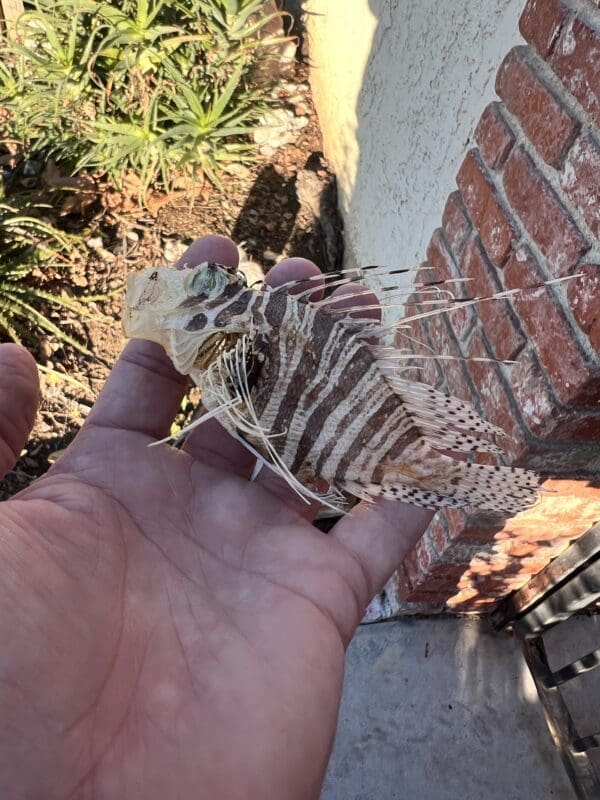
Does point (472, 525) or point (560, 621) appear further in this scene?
point (560, 621)

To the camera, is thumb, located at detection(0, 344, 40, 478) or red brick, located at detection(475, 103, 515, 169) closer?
thumb, located at detection(0, 344, 40, 478)

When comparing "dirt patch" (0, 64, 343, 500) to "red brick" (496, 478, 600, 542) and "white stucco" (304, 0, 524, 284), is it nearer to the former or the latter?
"white stucco" (304, 0, 524, 284)

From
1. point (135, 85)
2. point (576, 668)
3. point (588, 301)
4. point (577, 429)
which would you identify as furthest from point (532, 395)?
point (135, 85)

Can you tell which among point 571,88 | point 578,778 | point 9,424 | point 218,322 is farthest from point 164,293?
point 578,778

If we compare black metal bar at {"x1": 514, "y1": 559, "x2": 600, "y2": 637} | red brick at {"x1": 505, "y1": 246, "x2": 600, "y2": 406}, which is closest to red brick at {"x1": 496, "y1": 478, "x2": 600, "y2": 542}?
black metal bar at {"x1": 514, "y1": 559, "x2": 600, "y2": 637}

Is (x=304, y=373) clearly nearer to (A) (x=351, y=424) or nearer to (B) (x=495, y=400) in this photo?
(A) (x=351, y=424)

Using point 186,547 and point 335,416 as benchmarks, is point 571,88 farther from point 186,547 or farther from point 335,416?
point 186,547
